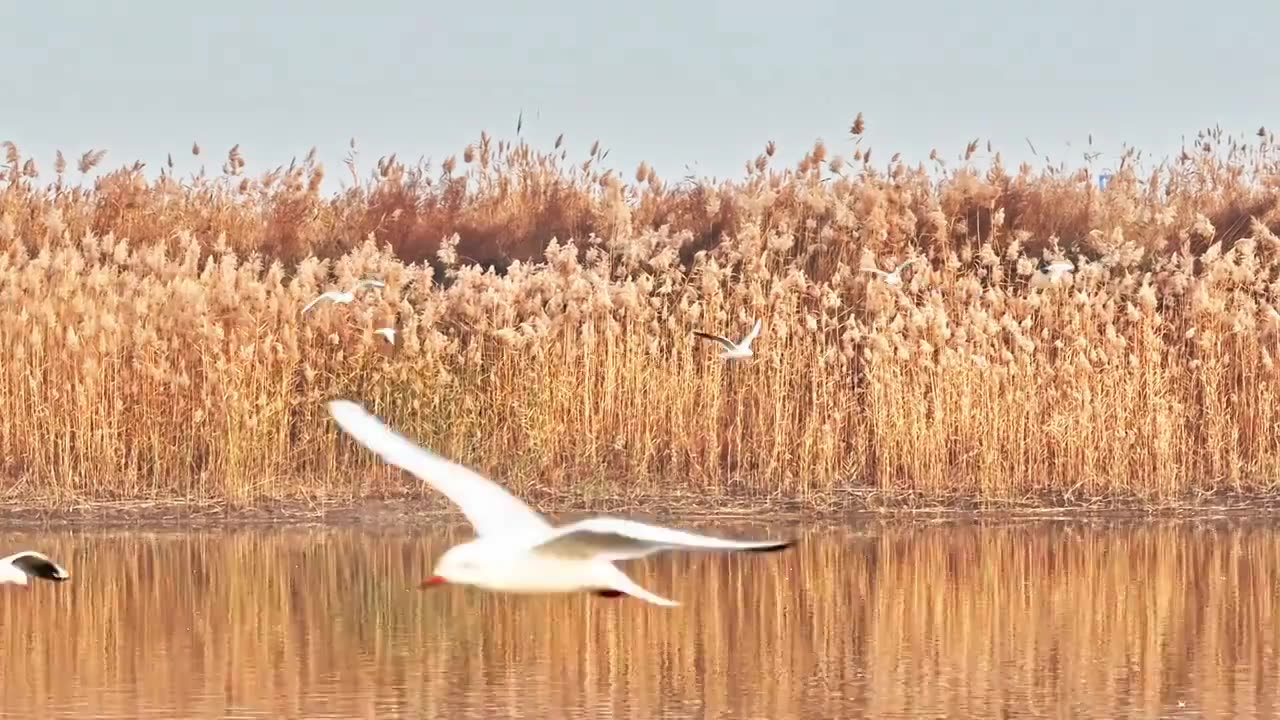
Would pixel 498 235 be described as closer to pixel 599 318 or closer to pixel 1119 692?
pixel 599 318

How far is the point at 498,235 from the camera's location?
2038 cm

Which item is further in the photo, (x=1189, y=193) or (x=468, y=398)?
(x=1189, y=193)

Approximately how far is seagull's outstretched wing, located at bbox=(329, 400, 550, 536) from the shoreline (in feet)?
25.8

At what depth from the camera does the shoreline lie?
1477cm

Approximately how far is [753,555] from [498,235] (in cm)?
697

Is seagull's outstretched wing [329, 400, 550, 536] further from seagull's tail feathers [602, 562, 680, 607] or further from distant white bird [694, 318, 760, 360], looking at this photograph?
distant white bird [694, 318, 760, 360]

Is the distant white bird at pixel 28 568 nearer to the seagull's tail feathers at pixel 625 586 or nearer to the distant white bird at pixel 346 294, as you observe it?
the seagull's tail feathers at pixel 625 586

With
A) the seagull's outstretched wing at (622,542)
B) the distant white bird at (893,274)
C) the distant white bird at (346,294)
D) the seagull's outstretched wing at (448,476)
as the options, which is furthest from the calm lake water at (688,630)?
the seagull's outstretched wing at (622,542)

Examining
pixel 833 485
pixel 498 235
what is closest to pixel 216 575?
pixel 833 485

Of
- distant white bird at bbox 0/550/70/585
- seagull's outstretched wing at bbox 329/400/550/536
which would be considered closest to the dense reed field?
distant white bird at bbox 0/550/70/585

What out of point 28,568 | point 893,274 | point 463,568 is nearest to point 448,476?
point 463,568

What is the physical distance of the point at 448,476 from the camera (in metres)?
6.79

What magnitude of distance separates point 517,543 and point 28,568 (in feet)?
8.90

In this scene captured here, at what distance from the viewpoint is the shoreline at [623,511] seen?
14.8 m
